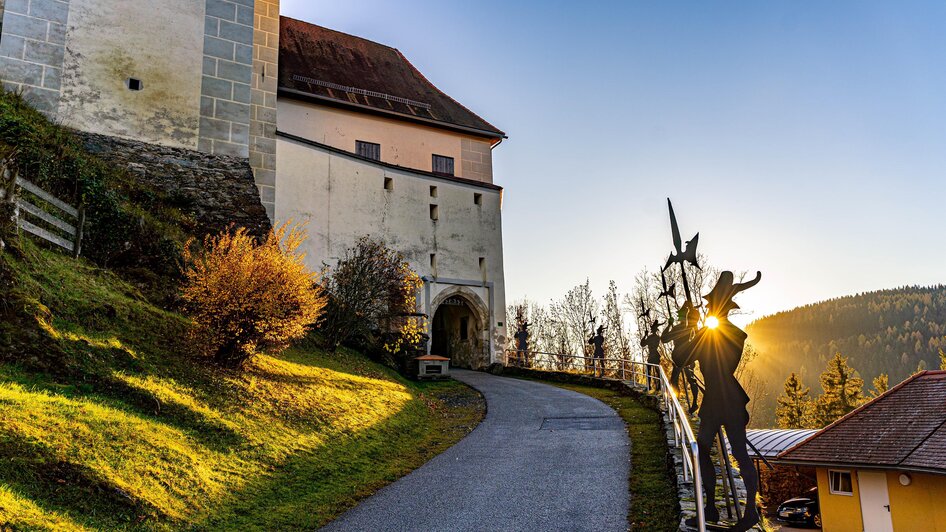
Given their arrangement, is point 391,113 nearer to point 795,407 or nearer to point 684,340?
point 684,340

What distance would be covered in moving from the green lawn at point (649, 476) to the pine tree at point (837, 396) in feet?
116

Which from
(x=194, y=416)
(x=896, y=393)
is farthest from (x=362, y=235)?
(x=896, y=393)

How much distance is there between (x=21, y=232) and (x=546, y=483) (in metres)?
9.23

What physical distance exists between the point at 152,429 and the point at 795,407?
4751 cm

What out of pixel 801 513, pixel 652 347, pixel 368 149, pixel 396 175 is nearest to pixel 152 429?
pixel 652 347

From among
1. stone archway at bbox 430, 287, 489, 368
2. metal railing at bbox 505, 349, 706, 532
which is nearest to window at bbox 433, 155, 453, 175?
stone archway at bbox 430, 287, 489, 368

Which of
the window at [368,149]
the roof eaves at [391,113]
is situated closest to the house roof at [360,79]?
the roof eaves at [391,113]

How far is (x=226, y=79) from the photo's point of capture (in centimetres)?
1794

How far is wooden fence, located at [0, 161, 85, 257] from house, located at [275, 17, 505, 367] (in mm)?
10476

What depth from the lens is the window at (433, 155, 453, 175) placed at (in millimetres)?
31062

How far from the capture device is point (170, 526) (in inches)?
257

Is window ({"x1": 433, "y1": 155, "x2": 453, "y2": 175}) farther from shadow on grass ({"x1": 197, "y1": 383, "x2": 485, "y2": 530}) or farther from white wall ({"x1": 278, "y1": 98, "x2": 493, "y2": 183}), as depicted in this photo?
shadow on grass ({"x1": 197, "y1": 383, "x2": 485, "y2": 530})

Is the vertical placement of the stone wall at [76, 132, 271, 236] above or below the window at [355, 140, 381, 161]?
below

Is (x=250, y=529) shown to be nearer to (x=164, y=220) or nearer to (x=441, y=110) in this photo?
(x=164, y=220)
